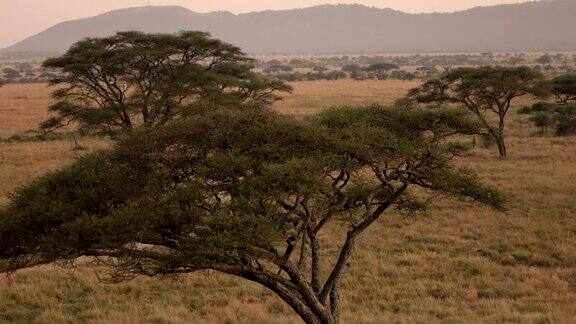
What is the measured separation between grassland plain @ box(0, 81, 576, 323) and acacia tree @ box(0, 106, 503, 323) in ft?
11.2

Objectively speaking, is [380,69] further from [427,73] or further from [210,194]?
[210,194]

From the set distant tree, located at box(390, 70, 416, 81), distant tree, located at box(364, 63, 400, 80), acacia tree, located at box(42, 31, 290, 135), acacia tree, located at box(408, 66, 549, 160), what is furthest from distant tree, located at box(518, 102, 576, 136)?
distant tree, located at box(364, 63, 400, 80)

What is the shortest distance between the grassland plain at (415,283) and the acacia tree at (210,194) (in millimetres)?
3422

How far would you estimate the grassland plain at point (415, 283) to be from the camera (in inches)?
477

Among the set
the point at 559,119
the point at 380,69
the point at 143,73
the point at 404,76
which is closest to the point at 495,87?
the point at 559,119

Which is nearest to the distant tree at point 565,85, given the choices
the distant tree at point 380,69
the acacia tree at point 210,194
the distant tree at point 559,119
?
the distant tree at point 559,119

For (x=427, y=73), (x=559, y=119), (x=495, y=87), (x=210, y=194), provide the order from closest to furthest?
1. (x=210, y=194)
2. (x=495, y=87)
3. (x=559, y=119)
4. (x=427, y=73)

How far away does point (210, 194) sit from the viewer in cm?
830

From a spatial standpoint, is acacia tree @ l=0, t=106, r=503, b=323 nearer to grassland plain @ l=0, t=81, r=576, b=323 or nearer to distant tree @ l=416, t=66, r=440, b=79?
grassland plain @ l=0, t=81, r=576, b=323

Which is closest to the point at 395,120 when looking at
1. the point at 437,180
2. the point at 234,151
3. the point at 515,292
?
the point at 437,180

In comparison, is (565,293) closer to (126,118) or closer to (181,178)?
(181,178)

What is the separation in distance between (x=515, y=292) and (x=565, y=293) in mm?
1016

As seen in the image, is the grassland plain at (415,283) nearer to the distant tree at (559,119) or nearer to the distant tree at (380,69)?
the distant tree at (559,119)

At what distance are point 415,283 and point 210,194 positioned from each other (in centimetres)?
716
